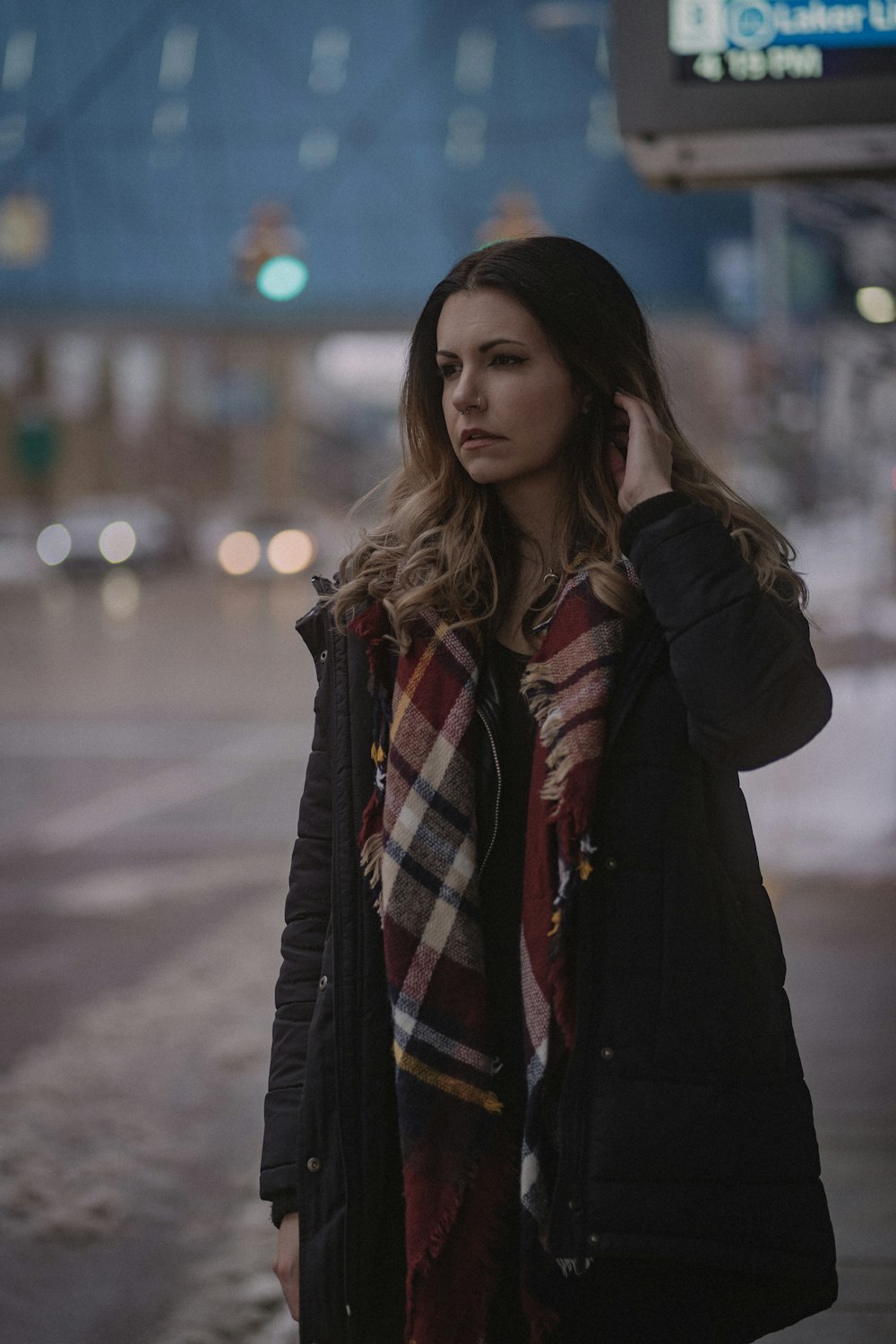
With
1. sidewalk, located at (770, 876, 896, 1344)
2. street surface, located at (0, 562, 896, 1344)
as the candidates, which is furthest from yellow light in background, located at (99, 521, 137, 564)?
sidewalk, located at (770, 876, 896, 1344)

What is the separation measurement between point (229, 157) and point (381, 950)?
4689 centimetres

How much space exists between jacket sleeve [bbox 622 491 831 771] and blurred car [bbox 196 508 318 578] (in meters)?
31.9

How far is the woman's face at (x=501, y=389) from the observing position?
223 cm

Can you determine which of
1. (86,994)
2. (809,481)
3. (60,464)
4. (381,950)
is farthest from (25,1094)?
(60,464)

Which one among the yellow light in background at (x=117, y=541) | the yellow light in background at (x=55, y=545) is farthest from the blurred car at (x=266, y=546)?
the yellow light in background at (x=55, y=545)

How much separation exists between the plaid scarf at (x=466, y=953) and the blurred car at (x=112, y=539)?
35098mm

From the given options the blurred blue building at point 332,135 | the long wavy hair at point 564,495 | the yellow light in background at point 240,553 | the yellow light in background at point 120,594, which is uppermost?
the blurred blue building at point 332,135

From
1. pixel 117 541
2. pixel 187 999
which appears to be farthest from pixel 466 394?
pixel 117 541

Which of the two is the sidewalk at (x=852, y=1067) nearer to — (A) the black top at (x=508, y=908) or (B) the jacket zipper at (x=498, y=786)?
(A) the black top at (x=508, y=908)

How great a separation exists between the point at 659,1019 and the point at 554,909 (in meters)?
0.19

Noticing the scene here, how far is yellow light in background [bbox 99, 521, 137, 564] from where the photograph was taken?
3709 centimetres

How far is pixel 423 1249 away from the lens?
81.7 inches

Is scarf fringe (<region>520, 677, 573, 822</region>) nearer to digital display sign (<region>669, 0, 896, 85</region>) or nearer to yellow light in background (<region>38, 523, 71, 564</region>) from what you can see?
digital display sign (<region>669, 0, 896, 85</region>)

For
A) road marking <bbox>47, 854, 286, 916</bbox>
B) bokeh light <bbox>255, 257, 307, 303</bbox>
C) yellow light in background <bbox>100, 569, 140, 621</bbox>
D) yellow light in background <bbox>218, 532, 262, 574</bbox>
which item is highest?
bokeh light <bbox>255, 257, 307, 303</bbox>
